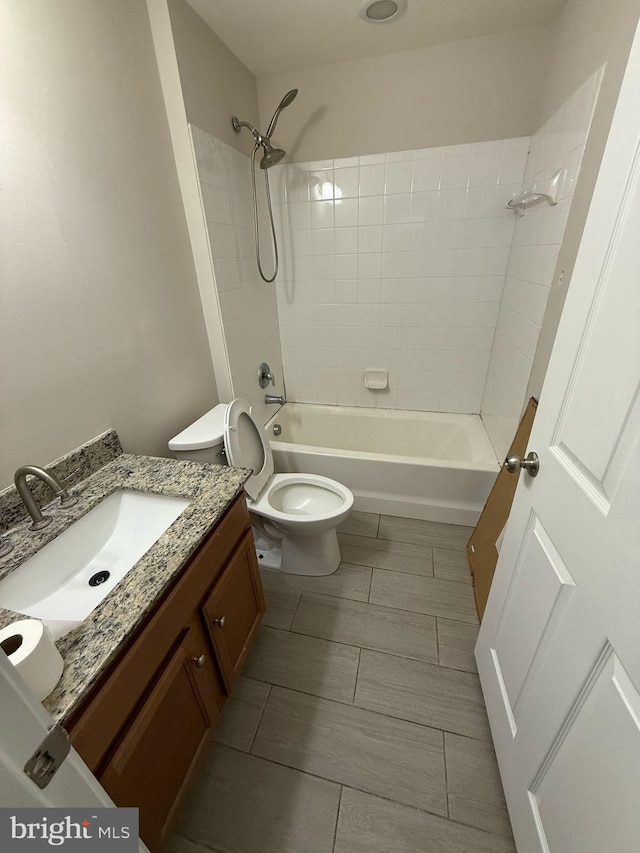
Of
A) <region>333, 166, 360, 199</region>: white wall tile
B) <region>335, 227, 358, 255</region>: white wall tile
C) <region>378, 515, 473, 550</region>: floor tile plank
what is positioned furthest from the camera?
<region>335, 227, 358, 255</region>: white wall tile

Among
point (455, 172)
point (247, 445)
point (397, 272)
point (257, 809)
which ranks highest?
point (455, 172)

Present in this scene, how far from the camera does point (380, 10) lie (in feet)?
4.58

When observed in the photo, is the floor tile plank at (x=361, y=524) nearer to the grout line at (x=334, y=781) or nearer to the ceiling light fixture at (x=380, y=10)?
the grout line at (x=334, y=781)

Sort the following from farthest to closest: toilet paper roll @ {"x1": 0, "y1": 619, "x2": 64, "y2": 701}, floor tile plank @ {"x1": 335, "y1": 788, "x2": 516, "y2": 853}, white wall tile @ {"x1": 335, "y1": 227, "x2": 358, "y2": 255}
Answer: white wall tile @ {"x1": 335, "y1": 227, "x2": 358, "y2": 255}, floor tile plank @ {"x1": 335, "y1": 788, "x2": 516, "y2": 853}, toilet paper roll @ {"x1": 0, "y1": 619, "x2": 64, "y2": 701}

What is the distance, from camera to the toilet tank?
1.37 metres

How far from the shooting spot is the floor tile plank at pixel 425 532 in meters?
1.83

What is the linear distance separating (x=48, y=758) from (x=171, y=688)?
49 cm

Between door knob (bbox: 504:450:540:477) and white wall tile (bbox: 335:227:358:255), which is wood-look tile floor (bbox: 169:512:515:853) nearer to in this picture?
door knob (bbox: 504:450:540:477)

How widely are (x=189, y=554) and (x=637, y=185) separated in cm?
111

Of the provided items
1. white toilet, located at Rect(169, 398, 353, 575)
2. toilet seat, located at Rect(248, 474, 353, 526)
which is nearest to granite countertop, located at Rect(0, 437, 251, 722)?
white toilet, located at Rect(169, 398, 353, 575)

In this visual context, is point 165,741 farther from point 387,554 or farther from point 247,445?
point 387,554

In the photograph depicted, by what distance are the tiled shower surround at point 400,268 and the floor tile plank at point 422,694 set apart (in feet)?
5.05
